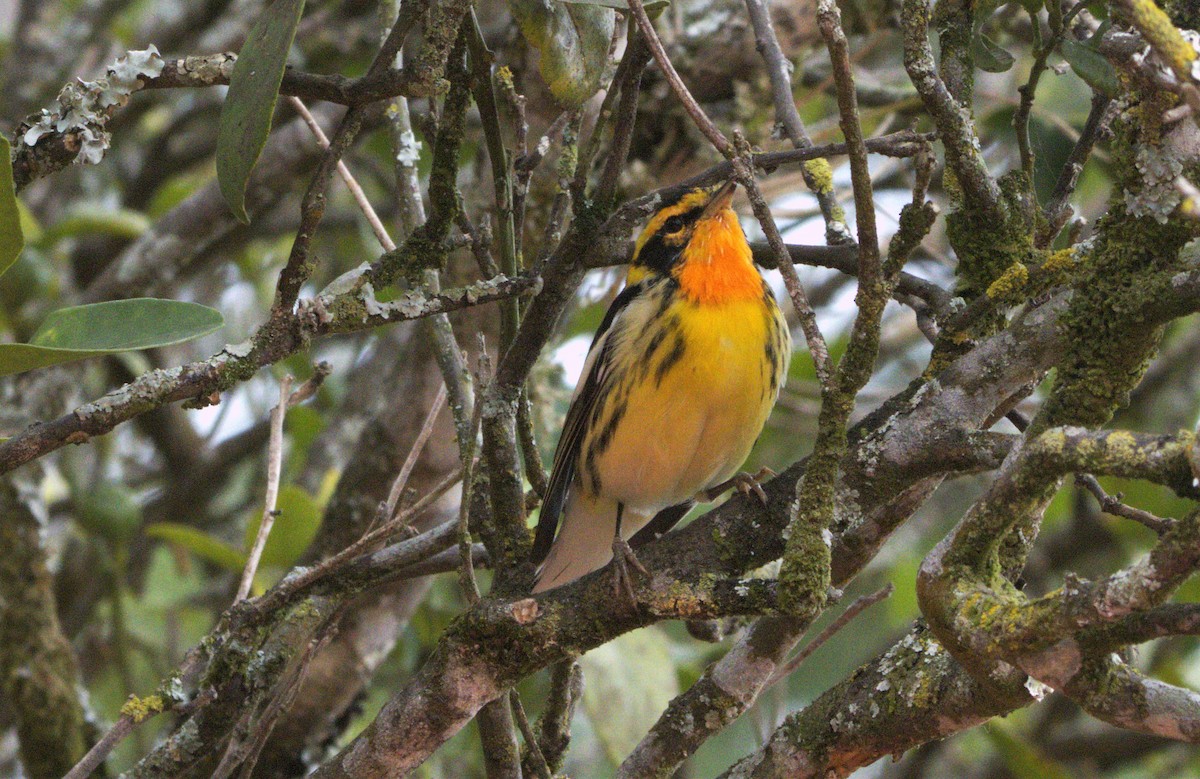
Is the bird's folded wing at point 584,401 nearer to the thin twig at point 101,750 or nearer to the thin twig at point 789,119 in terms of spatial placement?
the thin twig at point 789,119

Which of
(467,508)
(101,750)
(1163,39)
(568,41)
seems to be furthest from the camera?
(101,750)

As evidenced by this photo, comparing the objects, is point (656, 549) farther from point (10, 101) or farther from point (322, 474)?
point (10, 101)

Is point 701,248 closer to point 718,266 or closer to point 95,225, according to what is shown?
point 718,266

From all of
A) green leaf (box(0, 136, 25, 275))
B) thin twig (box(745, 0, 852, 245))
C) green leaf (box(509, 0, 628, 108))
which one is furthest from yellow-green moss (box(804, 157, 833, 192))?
green leaf (box(0, 136, 25, 275))

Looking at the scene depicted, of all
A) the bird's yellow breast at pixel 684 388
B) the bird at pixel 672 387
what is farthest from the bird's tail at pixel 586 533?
the bird's yellow breast at pixel 684 388

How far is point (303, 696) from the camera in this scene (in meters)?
3.88

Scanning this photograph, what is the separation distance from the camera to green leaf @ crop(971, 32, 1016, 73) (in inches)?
92.8

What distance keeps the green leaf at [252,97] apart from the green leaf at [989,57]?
1.26m

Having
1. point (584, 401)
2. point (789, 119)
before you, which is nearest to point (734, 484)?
point (584, 401)

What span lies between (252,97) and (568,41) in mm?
560

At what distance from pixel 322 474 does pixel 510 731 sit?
2746 mm

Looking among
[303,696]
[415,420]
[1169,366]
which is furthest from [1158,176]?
[1169,366]

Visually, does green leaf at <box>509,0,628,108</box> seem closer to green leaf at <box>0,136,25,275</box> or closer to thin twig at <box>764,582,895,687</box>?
green leaf at <box>0,136,25,275</box>

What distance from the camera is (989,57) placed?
2361 mm
